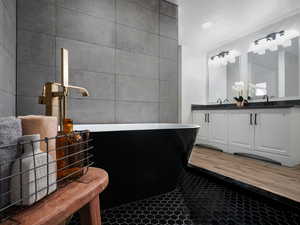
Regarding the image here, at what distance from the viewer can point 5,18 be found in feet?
3.90

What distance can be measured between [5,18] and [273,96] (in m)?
3.85

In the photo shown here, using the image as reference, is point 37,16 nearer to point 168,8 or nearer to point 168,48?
point 168,48

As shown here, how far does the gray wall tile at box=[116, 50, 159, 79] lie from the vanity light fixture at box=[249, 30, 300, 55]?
7.60 feet

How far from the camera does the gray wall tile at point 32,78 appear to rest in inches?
61.0

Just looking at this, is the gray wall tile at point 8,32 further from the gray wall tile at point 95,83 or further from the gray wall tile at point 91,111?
the gray wall tile at point 91,111

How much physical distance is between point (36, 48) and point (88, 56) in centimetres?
48

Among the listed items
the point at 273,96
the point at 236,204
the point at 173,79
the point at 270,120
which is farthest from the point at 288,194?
the point at 273,96

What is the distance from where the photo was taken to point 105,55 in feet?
6.40

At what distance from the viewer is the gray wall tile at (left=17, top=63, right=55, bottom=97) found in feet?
5.08

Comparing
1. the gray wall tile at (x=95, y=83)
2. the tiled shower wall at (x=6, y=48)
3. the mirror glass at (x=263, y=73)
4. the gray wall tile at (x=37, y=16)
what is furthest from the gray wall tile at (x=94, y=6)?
the mirror glass at (x=263, y=73)

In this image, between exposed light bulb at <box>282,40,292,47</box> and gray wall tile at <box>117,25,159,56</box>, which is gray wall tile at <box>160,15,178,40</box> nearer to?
gray wall tile at <box>117,25,159,56</box>

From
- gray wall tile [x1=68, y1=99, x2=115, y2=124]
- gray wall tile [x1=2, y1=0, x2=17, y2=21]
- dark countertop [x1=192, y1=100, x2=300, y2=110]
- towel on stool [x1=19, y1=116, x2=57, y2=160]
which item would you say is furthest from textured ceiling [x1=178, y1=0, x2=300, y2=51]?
towel on stool [x1=19, y1=116, x2=57, y2=160]

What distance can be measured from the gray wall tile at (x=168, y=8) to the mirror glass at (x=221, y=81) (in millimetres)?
2161

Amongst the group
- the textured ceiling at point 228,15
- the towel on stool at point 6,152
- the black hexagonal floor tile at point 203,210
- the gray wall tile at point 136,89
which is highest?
the textured ceiling at point 228,15
